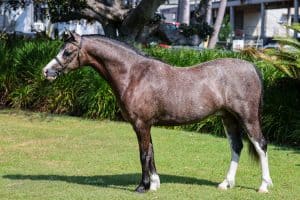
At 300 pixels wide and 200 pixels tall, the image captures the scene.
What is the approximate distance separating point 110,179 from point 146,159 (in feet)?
3.99

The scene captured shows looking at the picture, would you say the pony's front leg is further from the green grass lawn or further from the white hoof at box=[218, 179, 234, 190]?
the white hoof at box=[218, 179, 234, 190]

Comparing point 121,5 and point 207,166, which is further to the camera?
point 121,5

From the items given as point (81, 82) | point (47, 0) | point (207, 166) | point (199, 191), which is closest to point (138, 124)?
point (199, 191)

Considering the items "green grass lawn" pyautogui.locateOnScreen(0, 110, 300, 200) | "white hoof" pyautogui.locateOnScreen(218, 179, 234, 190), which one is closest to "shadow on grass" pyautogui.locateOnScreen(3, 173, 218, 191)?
"green grass lawn" pyautogui.locateOnScreen(0, 110, 300, 200)


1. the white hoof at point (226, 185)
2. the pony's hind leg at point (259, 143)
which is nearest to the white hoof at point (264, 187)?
the pony's hind leg at point (259, 143)

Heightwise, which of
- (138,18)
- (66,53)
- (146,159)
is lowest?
(146,159)

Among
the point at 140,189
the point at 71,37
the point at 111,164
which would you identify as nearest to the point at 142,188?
the point at 140,189

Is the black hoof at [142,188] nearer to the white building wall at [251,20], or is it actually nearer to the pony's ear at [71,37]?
the pony's ear at [71,37]

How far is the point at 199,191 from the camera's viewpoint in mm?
8328

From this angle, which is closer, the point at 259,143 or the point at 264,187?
the point at 259,143

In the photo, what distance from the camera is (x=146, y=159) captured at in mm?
8109

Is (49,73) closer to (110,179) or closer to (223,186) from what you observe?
(110,179)

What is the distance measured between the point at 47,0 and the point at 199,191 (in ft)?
33.3

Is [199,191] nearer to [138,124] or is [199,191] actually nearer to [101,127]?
[138,124]
